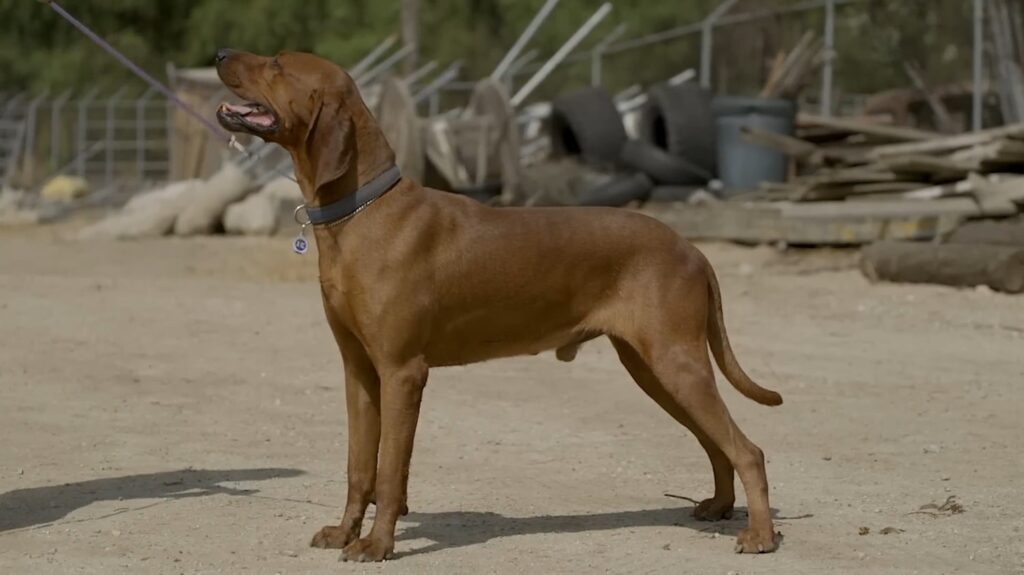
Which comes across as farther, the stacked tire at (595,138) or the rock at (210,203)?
the rock at (210,203)

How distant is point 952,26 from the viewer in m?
26.4

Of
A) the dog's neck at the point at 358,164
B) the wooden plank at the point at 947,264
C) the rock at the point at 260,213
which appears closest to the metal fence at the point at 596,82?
the rock at the point at 260,213

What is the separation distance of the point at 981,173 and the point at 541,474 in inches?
433

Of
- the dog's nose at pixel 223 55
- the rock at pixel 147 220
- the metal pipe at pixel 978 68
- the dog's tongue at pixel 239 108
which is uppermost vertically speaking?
the dog's nose at pixel 223 55

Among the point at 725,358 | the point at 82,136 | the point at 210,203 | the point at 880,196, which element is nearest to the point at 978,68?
the point at 880,196

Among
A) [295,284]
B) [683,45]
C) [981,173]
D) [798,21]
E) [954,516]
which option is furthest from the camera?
[683,45]

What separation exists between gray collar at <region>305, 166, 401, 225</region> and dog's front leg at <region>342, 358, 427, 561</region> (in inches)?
24.1

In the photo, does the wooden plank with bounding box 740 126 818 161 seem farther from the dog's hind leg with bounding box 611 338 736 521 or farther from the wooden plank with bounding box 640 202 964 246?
the dog's hind leg with bounding box 611 338 736 521

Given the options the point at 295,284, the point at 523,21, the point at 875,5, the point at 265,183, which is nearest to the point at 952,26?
the point at 875,5

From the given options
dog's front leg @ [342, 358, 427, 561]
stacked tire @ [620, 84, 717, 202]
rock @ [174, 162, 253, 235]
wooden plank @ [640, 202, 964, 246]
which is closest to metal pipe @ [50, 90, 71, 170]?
rock @ [174, 162, 253, 235]

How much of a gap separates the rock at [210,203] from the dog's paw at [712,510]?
1669cm

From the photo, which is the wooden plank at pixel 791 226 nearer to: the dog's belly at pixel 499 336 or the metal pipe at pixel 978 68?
the metal pipe at pixel 978 68

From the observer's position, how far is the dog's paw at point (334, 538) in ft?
22.1

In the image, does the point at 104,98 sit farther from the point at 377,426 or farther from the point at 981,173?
the point at 377,426
